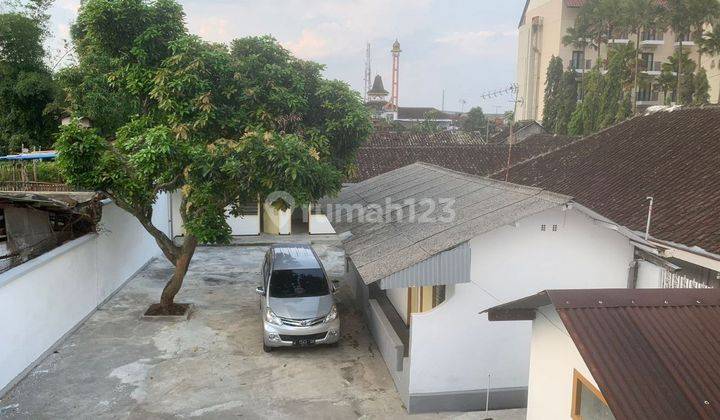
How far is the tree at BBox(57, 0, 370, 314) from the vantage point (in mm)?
10047

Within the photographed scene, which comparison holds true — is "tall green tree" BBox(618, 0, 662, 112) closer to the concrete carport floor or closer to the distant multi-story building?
the distant multi-story building

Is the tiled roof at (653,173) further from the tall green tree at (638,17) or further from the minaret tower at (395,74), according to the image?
the minaret tower at (395,74)

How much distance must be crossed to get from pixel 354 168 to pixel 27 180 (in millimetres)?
10994

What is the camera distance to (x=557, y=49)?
167ft

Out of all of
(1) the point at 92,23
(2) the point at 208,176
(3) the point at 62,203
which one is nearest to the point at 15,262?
(3) the point at 62,203

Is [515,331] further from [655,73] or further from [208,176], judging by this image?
[655,73]

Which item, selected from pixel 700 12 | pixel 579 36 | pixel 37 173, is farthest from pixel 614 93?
pixel 37 173

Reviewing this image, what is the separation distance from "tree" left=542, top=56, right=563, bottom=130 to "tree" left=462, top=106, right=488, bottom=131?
2188 centimetres

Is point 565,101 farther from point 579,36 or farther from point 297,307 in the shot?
point 297,307

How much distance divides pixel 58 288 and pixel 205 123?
4339 mm

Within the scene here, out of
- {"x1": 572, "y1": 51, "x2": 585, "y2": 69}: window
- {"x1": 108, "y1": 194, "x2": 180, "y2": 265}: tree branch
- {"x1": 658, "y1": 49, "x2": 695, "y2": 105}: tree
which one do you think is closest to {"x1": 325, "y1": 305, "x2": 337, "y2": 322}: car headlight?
{"x1": 108, "y1": 194, "x2": 180, "y2": 265}: tree branch

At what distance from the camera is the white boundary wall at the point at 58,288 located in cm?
897

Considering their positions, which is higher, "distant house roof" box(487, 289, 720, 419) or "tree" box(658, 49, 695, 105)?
"tree" box(658, 49, 695, 105)

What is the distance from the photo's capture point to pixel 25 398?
28.5 feet
